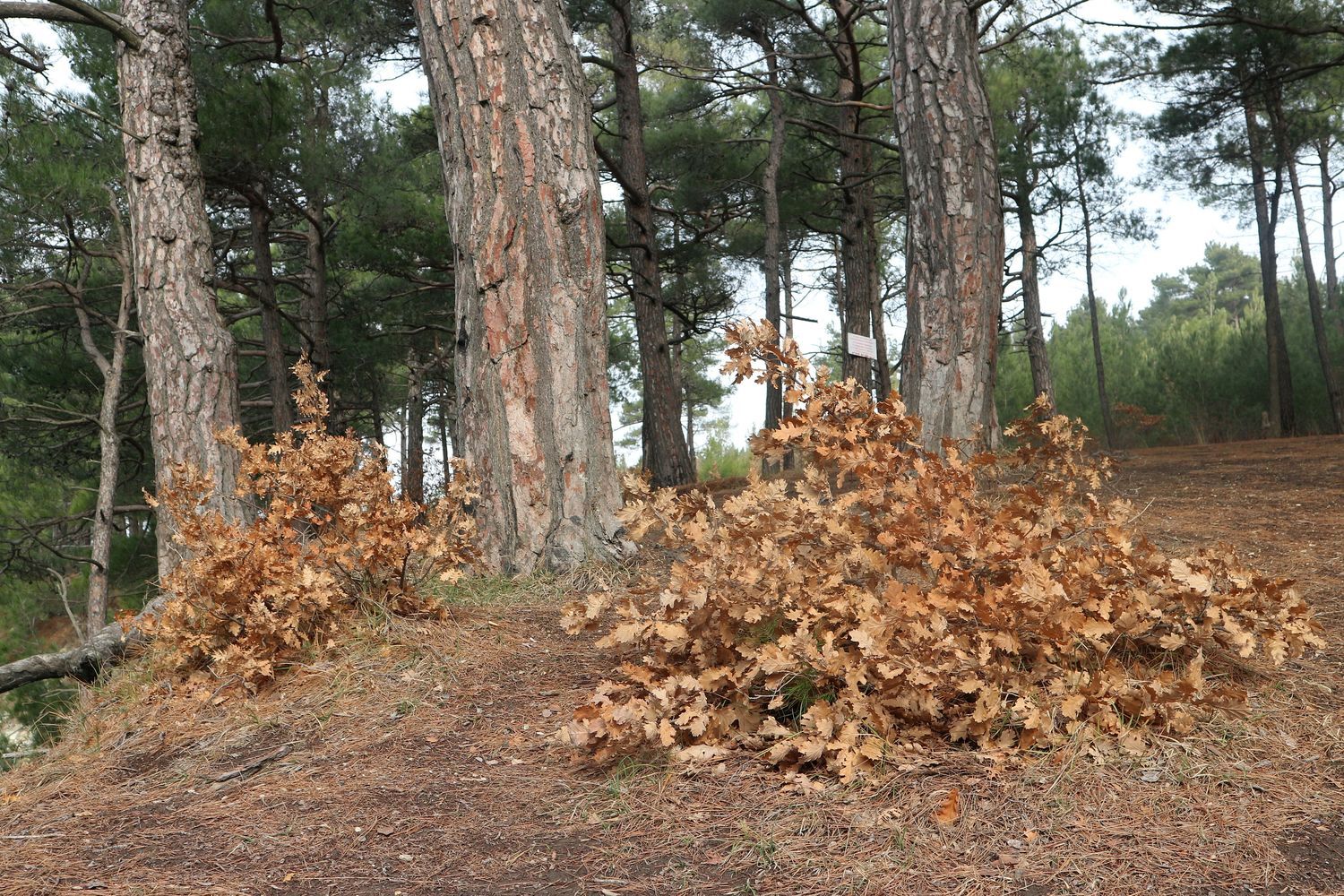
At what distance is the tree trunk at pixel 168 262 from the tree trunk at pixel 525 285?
10.2ft

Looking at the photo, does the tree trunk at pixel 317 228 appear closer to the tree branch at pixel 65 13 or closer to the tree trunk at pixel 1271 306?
the tree branch at pixel 65 13

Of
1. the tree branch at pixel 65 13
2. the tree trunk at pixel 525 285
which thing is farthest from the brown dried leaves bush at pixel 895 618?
the tree branch at pixel 65 13

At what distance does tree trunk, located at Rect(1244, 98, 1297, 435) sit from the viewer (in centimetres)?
1331

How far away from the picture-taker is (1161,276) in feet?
160

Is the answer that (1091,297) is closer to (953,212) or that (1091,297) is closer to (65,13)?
(953,212)

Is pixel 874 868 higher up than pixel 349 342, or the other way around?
pixel 349 342

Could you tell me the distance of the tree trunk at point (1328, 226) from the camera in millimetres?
16797

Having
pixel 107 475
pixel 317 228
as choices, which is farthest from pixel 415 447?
pixel 107 475

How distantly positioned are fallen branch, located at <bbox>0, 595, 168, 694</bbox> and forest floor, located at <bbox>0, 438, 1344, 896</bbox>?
3.33ft

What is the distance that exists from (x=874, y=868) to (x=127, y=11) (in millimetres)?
7463

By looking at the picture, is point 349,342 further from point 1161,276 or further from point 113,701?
point 1161,276

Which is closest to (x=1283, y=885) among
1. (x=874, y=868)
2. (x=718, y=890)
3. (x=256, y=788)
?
(x=874, y=868)

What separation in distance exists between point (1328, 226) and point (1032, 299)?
8.41 metres

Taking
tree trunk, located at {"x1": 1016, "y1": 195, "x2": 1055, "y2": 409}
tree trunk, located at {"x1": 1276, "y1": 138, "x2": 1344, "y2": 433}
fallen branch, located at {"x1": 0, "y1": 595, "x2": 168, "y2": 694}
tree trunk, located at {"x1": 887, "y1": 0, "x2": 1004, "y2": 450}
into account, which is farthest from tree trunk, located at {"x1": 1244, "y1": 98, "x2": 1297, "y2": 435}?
fallen branch, located at {"x1": 0, "y1": 595, "x2": 168, "y2": 694}
